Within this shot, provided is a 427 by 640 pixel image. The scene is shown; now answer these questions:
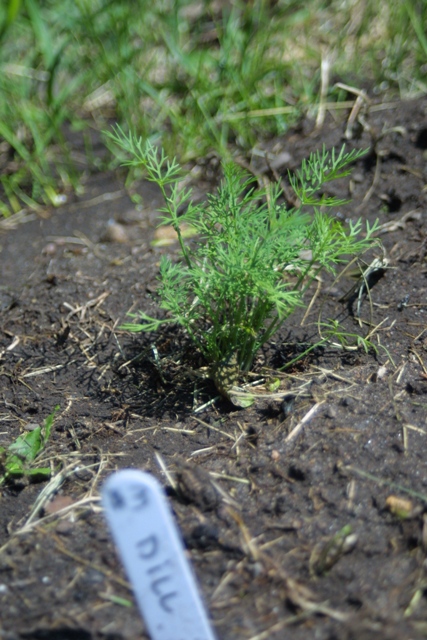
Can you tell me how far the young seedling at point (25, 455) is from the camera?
1.75m

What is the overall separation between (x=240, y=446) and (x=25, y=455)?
1.98ft

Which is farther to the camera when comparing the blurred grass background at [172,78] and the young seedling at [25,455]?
the blurred grass background at [172,78]

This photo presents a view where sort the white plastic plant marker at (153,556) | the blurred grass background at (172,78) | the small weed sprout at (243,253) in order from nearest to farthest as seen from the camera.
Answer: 1. the white plastic plant marker at (153,556)
2. the small weed sprout at (243,253)
3. the blurred grass background at (172,78)

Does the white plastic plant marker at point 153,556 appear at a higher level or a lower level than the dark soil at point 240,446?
higher

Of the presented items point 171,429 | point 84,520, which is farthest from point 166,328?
point 84,520

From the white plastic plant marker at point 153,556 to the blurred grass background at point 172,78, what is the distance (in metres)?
2.18

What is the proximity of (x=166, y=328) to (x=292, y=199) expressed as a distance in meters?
0.83

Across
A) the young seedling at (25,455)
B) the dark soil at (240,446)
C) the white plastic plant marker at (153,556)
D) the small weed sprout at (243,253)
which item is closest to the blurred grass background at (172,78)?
the dark soil at (240,446)

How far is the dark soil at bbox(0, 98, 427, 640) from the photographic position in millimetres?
1350

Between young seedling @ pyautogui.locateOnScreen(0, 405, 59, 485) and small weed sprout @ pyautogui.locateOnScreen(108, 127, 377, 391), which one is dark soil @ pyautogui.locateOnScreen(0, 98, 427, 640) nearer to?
young seedling @ pyautogui.locateOnScreen(0, 405, 59, 485)

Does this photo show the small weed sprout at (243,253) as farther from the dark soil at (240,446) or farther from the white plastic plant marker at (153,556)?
the white plastic plant marker at (153,556)

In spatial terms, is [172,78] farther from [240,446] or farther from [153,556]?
[153,556]

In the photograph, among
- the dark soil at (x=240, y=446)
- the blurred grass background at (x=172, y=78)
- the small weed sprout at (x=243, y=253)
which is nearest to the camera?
the dark soil at (x=240, y=446)

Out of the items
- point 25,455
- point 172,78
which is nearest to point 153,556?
point 25,455
